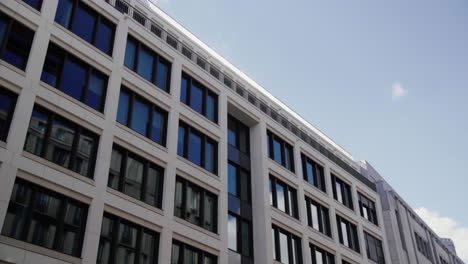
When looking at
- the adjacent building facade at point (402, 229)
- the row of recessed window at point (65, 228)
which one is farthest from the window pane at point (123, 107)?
the adjacent building facade at point (402, 229)

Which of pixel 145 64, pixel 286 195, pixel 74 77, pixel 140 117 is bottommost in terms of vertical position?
pixel 286 195

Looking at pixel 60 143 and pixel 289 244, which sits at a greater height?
pixel 60 143

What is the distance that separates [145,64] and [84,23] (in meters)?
4.32

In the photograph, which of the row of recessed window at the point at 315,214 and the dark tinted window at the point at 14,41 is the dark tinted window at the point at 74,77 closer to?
the dark tinted window at the point at 14,41

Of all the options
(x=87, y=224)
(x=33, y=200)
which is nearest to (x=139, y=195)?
(x=87, y=224)

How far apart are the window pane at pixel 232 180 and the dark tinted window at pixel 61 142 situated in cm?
1085

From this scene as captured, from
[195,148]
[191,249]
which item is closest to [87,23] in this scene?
[195,148]

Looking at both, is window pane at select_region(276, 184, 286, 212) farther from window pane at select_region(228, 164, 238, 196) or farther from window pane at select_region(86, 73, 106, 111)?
window pane at select_region(86, 73, 106, 111)

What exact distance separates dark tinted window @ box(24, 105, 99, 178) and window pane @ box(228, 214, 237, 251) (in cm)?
1051

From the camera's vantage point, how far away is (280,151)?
1523 inches

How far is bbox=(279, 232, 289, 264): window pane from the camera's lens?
33.7 m

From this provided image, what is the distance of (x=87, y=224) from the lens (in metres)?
22.7

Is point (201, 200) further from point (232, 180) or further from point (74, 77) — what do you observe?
point (74, 77)

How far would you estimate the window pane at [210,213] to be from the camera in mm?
29477
